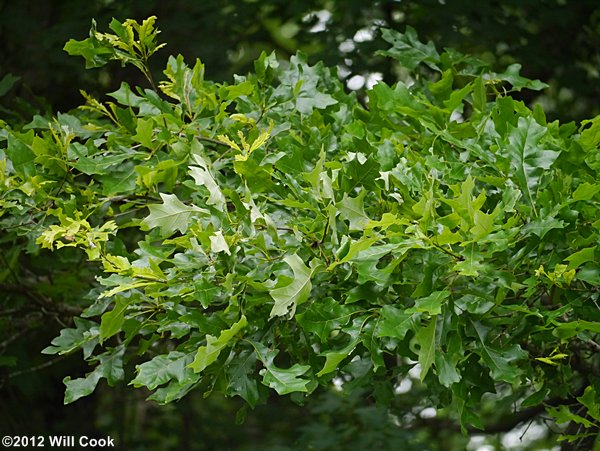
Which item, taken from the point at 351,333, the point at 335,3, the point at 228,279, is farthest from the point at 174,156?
the point at 335,3

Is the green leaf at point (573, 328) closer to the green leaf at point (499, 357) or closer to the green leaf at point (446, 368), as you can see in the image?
the green leaf at point (499, 357)

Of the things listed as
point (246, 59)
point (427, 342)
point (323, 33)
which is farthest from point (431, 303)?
point (246, 59)

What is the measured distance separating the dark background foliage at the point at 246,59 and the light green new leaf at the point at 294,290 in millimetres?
1736

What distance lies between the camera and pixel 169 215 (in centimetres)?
158

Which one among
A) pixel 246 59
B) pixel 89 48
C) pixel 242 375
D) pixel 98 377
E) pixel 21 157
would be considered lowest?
pixel 246 59

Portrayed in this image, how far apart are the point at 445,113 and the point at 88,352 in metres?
0.98

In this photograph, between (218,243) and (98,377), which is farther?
(98,377)

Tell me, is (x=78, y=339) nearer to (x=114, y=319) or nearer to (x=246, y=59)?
(x=114, y=319)

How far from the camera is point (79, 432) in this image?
429cm

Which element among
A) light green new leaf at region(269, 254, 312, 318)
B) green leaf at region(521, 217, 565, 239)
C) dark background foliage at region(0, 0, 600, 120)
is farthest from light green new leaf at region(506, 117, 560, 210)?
dark background foliage at region(0, 0, 600, 120)

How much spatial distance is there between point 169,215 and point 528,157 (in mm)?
699

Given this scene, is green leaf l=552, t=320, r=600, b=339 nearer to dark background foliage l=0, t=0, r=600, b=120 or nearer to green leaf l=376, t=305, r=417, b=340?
green leaf l=376, t=305, r=417, b=340

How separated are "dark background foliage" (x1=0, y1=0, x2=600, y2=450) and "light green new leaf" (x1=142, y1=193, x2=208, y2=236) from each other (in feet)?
5.01

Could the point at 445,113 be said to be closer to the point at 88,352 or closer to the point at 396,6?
the point at 88,352
